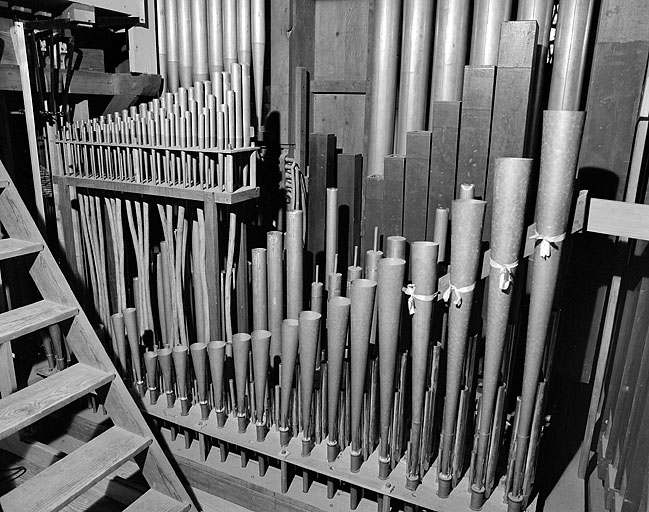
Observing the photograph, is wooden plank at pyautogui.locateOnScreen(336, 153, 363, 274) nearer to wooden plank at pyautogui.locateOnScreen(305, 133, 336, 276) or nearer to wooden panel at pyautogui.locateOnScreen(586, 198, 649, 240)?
wooden plank at pyautogui.locateOnScreen(305, 133, 336, 276)

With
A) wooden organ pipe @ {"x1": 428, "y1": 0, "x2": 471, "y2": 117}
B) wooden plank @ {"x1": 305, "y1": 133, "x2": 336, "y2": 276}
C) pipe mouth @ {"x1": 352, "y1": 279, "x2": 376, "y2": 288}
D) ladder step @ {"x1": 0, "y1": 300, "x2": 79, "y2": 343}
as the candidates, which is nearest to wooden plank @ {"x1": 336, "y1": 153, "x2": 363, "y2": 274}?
wooden plank @ {"x1": 305, "y1": 133, "x2": 336, "y2": 276}

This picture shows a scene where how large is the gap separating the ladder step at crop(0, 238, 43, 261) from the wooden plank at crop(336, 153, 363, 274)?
1.30 metres

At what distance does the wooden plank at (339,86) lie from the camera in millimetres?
2689

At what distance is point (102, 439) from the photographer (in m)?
2.23

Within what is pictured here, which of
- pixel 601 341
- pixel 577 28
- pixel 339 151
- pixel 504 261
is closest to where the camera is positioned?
pixel 504 261

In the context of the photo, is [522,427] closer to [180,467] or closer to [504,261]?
[504,261]

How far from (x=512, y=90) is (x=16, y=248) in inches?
76.1

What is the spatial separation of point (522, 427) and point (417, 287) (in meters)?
0.60

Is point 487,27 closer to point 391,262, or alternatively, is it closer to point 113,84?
point 391,262

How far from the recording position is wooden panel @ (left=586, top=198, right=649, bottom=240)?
151cm

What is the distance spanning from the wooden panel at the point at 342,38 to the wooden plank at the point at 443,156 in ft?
3.48

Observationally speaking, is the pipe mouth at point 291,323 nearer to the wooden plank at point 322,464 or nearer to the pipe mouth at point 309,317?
the pipe mouth at point 309,317

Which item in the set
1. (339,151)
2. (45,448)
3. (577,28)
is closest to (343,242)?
(339,151)

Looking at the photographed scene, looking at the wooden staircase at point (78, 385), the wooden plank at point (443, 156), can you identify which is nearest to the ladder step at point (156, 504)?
the wooden staircase at point (78, 385)
